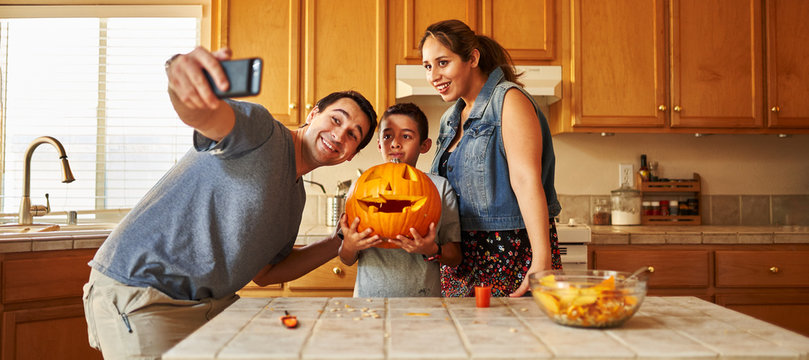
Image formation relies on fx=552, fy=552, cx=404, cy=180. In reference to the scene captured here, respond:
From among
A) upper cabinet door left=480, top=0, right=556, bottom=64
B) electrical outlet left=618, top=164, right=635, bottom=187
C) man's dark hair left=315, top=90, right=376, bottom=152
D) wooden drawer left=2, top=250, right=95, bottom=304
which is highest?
upper cabinet door left=480, top=0, right=556, bottom=64

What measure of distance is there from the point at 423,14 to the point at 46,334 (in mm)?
2226

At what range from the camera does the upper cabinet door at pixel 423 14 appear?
292 cm

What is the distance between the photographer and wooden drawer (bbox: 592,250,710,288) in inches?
103

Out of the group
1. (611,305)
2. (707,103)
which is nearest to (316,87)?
(707,103)

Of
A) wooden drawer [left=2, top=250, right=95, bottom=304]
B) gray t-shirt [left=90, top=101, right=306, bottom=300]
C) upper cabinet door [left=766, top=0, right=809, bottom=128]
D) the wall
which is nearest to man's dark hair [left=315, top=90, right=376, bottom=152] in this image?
gray t-shirt [left=90, top=101, right=306, bottom=300]

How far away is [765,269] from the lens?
8.57 ft

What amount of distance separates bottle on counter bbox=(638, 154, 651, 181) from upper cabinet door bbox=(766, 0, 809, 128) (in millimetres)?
650

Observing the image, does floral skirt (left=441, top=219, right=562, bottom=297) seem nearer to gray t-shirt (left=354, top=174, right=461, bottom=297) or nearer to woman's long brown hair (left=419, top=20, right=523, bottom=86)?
gray t-shirt (left=354, top=174, right=461, bottom=297)

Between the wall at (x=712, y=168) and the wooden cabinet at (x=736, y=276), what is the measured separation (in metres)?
0.65

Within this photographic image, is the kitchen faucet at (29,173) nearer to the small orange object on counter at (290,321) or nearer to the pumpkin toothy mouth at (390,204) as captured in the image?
the pumpkin toothy mouth at (390,204)

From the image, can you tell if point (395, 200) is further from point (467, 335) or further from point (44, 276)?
point (44, 276)

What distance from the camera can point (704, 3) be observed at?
2.99 metres

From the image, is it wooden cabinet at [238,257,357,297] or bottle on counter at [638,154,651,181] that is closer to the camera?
wooden cabinet at [238,257,357,297]

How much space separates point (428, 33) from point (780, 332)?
113cm
